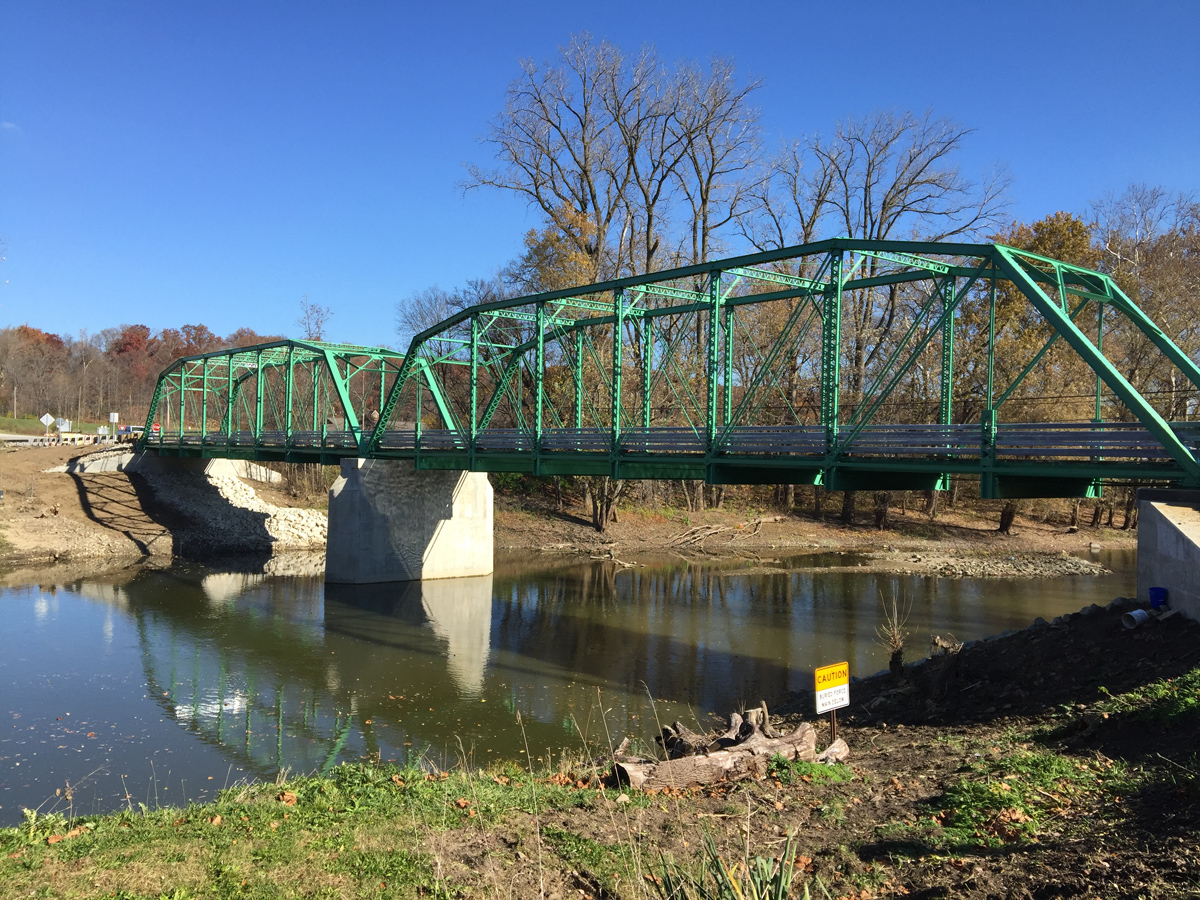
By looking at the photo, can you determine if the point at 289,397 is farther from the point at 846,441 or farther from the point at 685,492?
the point at 846,441

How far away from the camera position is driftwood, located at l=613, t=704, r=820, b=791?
355 inches

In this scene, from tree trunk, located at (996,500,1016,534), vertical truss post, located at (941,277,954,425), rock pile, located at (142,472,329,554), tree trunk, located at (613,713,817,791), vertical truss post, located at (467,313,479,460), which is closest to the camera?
tree trunk, located at (613,713,817,791)

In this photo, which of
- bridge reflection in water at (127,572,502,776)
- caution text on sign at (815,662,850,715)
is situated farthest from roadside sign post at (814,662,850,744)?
bridge reflection in water at (127,572,502,776)

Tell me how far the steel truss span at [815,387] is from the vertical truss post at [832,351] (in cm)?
5

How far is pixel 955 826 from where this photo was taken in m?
7.19

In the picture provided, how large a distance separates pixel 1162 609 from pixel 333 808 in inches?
453

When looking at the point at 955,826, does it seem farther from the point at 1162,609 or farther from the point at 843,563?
the point at 843,563

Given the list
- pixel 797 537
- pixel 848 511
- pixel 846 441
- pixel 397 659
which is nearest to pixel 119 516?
pixel 397 659

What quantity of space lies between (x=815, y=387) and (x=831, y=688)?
Answer: 2852 cm

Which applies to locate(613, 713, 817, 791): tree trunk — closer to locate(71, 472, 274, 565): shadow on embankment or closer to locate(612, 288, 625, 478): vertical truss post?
locate(612, 288, 625, 478): vertical truss post

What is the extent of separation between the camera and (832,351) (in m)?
17.4

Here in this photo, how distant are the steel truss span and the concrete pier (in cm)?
49

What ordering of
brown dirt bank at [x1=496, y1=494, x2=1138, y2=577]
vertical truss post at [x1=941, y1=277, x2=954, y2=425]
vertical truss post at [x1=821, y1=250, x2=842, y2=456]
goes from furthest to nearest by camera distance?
brown dirt bank at [x1=496, y1=494, x2=1138, y2=577]
vertical truss post at [x1=821, y1=250, x2=842, y2=456]
vertical truss post at [x1=941, y1=277, x2=954, y2=425]

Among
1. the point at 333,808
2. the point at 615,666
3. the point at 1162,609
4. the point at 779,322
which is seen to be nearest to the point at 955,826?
the point at 333,808
